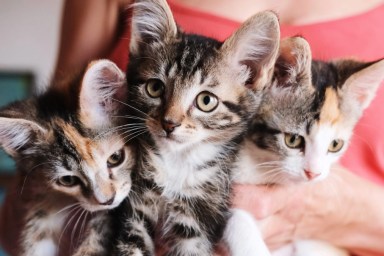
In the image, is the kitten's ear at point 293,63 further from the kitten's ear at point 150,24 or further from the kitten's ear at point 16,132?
the kitten's ear at point 16,132

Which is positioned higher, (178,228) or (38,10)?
(178,228)

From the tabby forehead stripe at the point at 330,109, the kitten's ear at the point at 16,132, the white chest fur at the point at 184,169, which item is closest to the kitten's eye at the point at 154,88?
the white chest fur at the point at 184,169

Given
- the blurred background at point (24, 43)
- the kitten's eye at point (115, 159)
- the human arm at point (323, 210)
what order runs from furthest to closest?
the blurred background at point (24, 43), the human arm at point (323, 210), the kitten's eye at point (115, 159)

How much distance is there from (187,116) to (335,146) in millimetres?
412

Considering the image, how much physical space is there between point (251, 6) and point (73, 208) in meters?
0.75

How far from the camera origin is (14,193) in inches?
49.7

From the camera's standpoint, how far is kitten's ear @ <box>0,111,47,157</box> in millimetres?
1021

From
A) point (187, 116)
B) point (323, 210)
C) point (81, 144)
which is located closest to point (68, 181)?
point (81, 144)

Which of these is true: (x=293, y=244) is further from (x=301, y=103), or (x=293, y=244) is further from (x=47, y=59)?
(x=47, y=59)

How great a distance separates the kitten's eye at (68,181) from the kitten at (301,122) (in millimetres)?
356

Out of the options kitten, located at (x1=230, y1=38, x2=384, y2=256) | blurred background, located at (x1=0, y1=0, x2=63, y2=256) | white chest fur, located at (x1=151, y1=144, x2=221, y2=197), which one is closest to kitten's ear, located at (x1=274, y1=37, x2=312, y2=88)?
kitten, located at (x1=230, y1=38, x2=384, y2=256)

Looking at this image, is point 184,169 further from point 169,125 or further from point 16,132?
point 16,132

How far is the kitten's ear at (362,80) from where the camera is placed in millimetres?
1127

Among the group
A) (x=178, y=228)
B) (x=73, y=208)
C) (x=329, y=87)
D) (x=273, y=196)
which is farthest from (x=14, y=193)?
(x=329, y=87)
